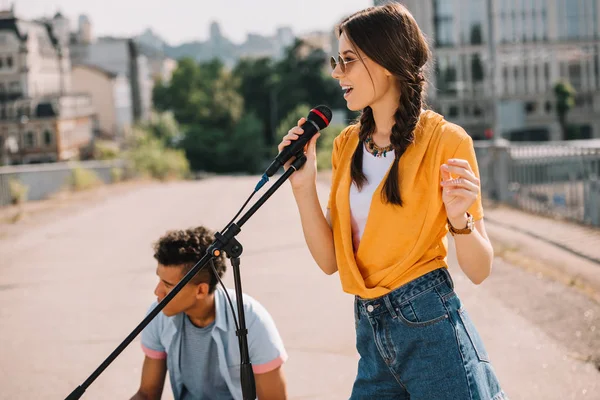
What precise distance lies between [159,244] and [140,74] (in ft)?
264

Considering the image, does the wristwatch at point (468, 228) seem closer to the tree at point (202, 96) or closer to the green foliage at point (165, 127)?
the green foliage at point (165, 127)

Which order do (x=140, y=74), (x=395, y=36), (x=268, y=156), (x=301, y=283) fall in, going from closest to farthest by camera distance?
(x=395, y=36)
(x=301, y=283)
(x=268, y=156)
(x=140, y=74)

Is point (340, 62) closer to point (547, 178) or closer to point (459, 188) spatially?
point (459, 188)

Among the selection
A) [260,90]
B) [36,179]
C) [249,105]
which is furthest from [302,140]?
[249,105]

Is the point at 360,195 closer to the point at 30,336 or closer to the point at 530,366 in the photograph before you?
the point at 530,366

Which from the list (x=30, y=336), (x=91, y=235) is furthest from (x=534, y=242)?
(x=91, y=235)

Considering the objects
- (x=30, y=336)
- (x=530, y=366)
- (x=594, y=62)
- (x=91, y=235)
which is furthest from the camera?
(x=594, y=62)

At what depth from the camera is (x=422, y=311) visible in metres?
2.17

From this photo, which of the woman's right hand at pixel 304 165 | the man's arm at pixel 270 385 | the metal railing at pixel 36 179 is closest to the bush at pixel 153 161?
the metal railing at pixel 36 179

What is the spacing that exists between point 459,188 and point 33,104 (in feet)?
182

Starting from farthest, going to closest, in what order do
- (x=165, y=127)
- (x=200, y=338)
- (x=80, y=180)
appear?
(x=165, y=127)
(x=80, y=180)
(x=200, y=338)

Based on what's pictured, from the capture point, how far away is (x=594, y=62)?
5841 centimetres

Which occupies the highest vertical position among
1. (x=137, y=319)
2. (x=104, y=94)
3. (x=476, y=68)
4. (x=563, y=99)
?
(x=104, y=94)

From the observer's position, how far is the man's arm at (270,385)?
3.26 m
